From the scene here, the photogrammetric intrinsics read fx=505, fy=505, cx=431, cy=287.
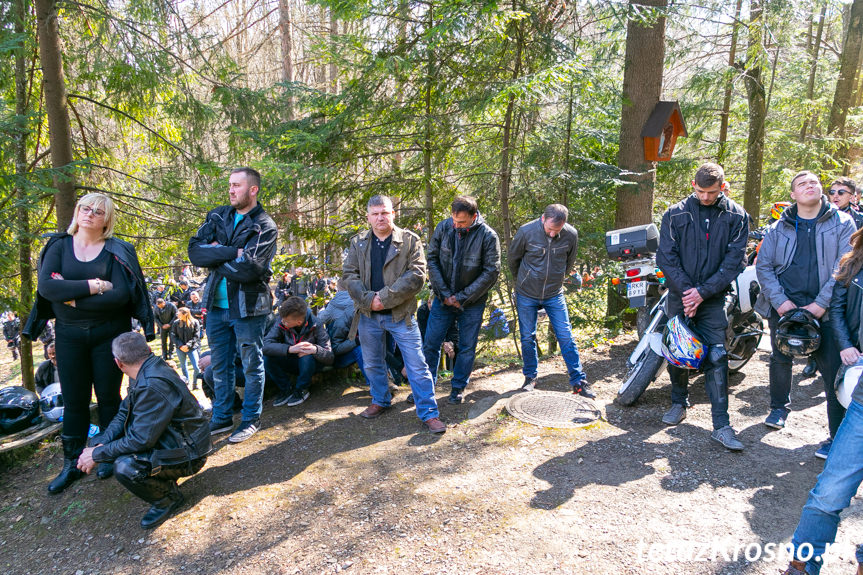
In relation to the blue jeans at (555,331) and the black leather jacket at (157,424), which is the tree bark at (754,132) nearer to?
the blue jeans at (555,331)

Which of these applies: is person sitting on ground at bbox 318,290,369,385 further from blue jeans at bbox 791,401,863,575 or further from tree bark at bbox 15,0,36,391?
blue jeans at bbox 791,401,863,575

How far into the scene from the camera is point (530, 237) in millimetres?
4848

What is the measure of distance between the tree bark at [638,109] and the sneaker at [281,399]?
5.12m

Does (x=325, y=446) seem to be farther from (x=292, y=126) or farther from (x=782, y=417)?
(x=292, y=126)

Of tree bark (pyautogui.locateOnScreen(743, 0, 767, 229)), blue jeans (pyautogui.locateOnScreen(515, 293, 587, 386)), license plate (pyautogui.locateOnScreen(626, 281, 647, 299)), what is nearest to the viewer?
blue jeans (pyautogui.locateOnScreen(515, 293, 587, 386))

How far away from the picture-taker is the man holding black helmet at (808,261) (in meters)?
3.42

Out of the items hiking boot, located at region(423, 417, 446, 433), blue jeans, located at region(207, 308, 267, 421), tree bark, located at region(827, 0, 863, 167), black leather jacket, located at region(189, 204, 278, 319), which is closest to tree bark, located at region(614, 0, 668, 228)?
hiking boot, located at region(423, 417, 446, 433)

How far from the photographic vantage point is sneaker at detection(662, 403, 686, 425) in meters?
4.08

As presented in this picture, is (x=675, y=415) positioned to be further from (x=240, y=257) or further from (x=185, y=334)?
(x=185, y=334)

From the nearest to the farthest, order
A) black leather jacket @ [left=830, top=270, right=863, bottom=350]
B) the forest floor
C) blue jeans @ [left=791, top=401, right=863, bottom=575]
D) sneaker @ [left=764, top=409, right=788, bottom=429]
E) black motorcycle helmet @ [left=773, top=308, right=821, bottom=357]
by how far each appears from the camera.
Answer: blue jeans @ [left=791, top=401, right=863, bottom=575] < the forest floor < black leather jacket @ [left=830, top=270, right=863, bottom=350] < black motorcycle helmet @ [left=773, top=308, right=821, bottom=357] < sneaker @ [left=764, top=409, right=788, bottom=429]

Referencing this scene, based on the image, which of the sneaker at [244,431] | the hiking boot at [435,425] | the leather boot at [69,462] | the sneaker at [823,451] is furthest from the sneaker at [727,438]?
the leather boot at [69,462]

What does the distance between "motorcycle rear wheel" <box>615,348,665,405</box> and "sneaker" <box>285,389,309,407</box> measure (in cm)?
300

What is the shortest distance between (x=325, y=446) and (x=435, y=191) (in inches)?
180

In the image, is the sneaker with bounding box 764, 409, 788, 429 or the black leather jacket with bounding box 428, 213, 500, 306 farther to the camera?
the black leather jacket with bounding box 428, 213, 500, 306
